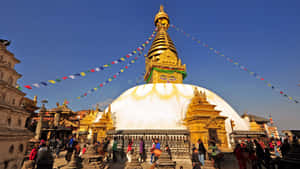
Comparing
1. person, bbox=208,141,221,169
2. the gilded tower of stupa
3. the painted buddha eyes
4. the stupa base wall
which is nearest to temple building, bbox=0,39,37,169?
the stupa base wall

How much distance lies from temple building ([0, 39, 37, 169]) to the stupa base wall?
17.6ft

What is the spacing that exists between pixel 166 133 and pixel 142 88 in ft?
23.0

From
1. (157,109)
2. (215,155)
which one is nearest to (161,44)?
(157,109)

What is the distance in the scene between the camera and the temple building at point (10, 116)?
617 cm

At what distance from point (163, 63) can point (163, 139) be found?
14586 mm

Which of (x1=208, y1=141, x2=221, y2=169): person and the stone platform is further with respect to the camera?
the stone platform

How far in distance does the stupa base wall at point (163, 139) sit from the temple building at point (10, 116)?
5380 mm

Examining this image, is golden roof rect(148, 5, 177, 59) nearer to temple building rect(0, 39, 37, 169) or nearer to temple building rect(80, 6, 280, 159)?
temple building rect(80, 6, 280, 159)

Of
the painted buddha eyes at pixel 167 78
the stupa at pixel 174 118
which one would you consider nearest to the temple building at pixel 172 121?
the stupa at pixel 174 118

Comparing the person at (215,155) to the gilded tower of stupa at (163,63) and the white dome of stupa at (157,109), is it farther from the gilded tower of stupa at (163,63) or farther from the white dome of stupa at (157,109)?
the gilded tower of stupa at (163,63)

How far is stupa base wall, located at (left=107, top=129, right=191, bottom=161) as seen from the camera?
9328mm

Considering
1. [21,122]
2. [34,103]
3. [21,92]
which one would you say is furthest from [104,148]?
[34,103]

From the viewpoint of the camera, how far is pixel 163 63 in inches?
890

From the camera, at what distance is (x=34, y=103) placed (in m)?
21.4
